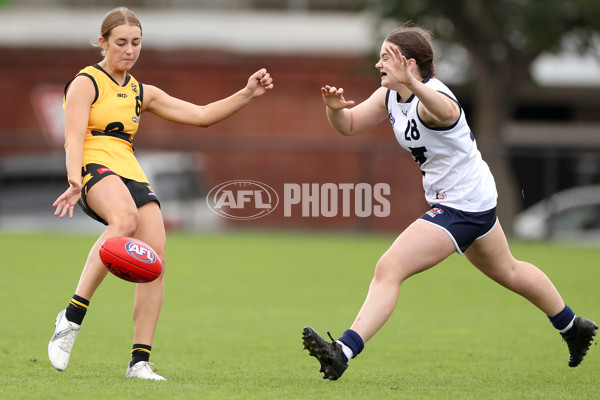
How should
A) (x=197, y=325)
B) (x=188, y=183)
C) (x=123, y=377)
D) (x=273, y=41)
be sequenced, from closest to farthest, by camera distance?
(x=123, y=377) → (x=197, y=325) → (x=188, y=183) → (x=273, y=41)

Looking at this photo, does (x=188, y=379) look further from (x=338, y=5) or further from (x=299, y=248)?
(x=338, y=5)

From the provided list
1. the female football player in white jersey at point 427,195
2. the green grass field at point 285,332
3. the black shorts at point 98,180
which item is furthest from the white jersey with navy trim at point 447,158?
the black shorts at point 98,180

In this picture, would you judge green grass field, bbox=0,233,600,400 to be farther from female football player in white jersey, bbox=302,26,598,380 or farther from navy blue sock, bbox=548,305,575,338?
female football player in white jersey, bbox=302,26,598,380

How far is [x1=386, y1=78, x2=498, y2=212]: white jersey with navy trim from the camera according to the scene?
598 centimetres

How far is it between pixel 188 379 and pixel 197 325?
301 centimetres

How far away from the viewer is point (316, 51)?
28062 mm

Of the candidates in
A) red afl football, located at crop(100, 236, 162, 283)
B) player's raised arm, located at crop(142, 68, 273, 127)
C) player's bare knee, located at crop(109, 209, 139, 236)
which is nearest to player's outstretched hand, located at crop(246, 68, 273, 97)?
player's raised arm, located at crop(142, 68, 273, 127)

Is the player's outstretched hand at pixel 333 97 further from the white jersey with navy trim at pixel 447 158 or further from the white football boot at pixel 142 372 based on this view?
the white football boot at pixel 142 372

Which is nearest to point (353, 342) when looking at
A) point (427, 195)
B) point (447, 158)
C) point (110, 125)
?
point (427, 195)

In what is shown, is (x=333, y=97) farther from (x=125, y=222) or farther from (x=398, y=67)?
(x=125, y=222)

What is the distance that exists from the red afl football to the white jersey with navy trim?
1.63 m

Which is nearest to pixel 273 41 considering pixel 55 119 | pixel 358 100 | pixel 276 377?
pixel 358 100

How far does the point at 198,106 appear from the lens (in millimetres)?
6395

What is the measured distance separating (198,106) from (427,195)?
4.86 feet
